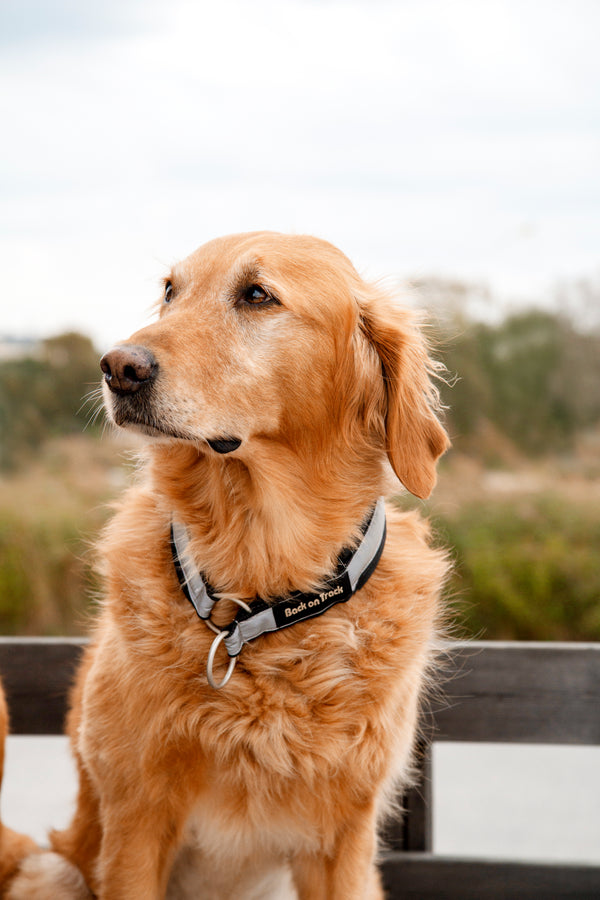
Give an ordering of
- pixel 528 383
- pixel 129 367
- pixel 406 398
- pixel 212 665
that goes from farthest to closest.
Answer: pixel 528 383
pixel 406 398
pixel 212 665
pixel 129 367

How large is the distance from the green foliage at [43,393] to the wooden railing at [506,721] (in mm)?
3607

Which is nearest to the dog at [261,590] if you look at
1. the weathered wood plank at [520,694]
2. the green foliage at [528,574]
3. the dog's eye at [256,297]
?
the dog's eye at [256,297]

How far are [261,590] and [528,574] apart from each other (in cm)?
369

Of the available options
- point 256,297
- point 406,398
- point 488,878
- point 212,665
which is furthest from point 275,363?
point 488,878

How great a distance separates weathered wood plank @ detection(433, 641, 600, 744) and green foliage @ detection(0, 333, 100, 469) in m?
3.60

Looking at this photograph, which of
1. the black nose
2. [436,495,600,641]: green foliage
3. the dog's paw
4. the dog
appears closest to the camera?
the black nose

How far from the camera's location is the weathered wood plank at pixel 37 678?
1.92 meters

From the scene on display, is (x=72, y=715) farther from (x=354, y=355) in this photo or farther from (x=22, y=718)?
(x=354, y=355)

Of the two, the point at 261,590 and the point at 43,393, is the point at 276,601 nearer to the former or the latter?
the point at 261,590

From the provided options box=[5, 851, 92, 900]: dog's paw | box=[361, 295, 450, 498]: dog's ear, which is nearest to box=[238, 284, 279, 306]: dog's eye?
box=[361, 295, 450, 498]: dog's ear

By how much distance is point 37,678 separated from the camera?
1.94 metres

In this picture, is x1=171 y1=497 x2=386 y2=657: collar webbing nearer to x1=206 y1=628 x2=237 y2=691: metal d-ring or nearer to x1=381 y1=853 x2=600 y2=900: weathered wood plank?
x1=206 y1=628 x2=237 y2=691: metal d-ring

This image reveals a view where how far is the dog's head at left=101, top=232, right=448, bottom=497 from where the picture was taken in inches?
53.0

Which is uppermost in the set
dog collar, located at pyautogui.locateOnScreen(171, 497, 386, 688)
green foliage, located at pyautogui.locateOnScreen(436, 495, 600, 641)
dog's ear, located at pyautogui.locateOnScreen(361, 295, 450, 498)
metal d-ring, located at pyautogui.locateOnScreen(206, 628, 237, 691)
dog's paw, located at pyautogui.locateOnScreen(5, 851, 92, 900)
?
dog's ear, located at pyautogui.locateOnScreen(361, 295, 450, 498)
